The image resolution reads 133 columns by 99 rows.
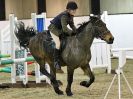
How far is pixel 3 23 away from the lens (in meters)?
20.7

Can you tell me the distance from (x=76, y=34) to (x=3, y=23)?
11.5 m

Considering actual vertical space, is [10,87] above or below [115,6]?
below

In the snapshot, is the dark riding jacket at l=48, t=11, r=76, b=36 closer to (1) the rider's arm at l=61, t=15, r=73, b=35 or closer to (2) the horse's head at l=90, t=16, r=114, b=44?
(1) the rider's arm at l=61, t=15, r=73, b=35

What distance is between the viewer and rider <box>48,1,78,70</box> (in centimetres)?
928

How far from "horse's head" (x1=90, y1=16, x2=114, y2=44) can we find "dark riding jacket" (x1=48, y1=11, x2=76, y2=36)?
395mm

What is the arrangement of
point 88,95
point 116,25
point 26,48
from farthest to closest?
point 116,25
point 26,48
point 88,95

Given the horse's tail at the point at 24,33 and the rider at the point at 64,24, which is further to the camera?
the horse's tail at the point at 24,33

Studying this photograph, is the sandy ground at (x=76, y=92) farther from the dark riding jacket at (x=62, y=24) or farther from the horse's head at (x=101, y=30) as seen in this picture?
the dark riding jacket at (x=62, y=24)

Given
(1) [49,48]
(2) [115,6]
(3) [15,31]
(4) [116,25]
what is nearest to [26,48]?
(3) [15,31]

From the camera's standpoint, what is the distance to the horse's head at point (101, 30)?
9.21 m

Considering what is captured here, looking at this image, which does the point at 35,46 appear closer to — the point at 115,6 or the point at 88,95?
the point at 88,95

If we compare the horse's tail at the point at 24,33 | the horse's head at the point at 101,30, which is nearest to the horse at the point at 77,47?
the horse's head at the point at 101,30

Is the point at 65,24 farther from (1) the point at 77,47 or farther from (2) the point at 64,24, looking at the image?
(1) the point at 77,47

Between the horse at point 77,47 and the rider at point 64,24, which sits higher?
the rider at point 64,24
